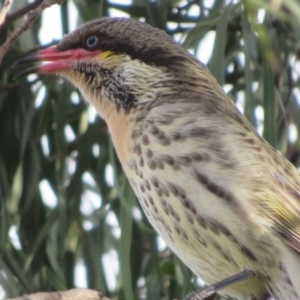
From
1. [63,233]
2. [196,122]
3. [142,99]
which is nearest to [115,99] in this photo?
[142,99]

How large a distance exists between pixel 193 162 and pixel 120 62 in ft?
1.75

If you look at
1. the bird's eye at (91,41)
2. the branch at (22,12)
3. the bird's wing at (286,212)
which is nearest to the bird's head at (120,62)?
the bird's eye at (91,41)

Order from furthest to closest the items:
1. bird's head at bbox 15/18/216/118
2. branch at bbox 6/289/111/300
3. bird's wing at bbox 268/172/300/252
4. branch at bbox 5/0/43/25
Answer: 1. branch at bbox 5/0/43/25
2. bird's head at bbox 15/18/216/118
3. bird's wing at bbox 268/172/300/252
4. branch at bbox 6/289/111/300

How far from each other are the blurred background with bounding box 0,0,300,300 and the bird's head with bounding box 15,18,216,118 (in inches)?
7.6

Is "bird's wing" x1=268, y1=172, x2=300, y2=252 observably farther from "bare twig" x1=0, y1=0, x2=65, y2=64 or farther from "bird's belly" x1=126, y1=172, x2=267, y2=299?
"bare twig" x1=0, y1=0, x2=65, y2=64

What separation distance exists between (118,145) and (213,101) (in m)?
0.33

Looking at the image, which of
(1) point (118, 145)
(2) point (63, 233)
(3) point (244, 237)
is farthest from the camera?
(2) point (63, 233)

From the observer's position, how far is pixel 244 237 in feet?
10.8

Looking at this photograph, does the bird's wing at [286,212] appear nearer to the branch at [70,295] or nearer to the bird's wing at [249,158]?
the bird's wing at [249,158]

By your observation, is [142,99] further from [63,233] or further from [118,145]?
[63,233]

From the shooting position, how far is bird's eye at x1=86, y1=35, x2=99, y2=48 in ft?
12.4

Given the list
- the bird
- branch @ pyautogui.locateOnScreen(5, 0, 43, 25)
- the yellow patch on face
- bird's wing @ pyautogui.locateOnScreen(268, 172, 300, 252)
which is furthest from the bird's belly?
branch @ pyautogui.locateOnScreen(5, 0, 43, 25)

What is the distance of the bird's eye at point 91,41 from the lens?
377cm

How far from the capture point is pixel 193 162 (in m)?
3.38
